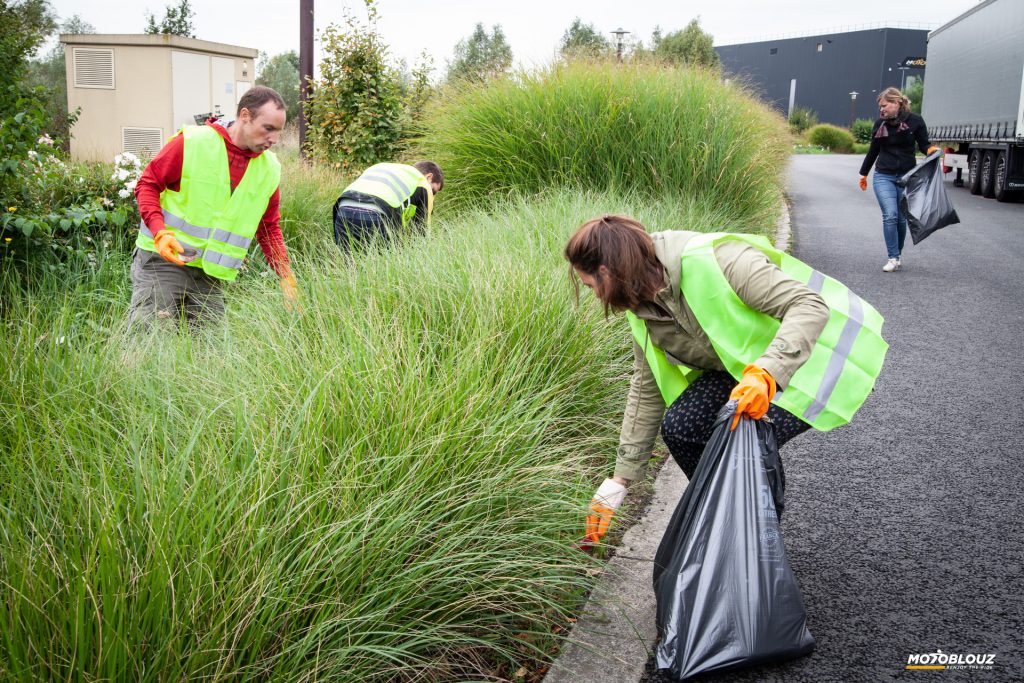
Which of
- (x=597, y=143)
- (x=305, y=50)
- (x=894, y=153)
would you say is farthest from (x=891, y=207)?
(x=305, y=50)

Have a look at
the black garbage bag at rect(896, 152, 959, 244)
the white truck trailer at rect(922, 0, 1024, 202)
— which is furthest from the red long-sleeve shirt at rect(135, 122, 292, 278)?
the white truck trailer at rect(922, 0, 1024, 202)

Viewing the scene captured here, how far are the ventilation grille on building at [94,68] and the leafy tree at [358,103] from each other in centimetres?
1486

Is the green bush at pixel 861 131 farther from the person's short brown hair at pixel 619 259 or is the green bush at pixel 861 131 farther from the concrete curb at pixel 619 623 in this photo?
the person's short brown hair at pixel 619 259

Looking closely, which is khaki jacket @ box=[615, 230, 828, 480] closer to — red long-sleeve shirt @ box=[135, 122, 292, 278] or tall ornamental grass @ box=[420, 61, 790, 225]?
red long-sleeve shirt @ box=[135, 122, 292, 278]

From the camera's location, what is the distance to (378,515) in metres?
2.47

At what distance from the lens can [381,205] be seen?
20.3ft

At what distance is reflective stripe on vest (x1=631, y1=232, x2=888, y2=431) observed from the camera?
2.81 m

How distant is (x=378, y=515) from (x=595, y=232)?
1.07 m

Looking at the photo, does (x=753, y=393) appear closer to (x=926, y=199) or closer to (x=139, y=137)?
(x=926, y=199)

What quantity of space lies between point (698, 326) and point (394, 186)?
378 cm

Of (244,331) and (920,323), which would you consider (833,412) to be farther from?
(920,323)

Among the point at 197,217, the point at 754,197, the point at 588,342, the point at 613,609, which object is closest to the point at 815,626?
the point at 613,609

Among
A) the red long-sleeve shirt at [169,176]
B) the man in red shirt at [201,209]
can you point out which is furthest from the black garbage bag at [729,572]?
the red long-sleeve shirt at [169,176]

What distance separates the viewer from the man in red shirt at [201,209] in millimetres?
4574
